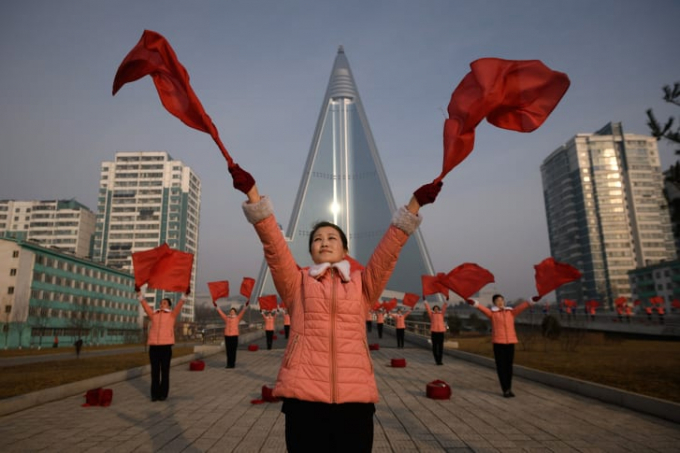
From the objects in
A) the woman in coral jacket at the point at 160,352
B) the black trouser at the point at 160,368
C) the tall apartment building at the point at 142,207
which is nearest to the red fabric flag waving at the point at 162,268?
the woman in coral jacket at the point at 160,352

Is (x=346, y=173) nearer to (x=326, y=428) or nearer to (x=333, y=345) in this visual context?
(x=333, y=345)

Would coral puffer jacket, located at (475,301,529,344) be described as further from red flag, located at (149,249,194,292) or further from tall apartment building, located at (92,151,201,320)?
tall apartment building, located at (92,151,201,320)

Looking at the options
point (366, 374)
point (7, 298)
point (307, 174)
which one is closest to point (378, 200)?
point (307, 174)

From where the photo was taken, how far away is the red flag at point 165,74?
3.05 meters

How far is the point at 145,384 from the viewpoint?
34.6ft

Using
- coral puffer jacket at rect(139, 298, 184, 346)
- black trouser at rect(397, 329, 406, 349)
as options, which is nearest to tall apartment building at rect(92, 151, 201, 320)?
black trouser at rect(397, 329, 406, 349)

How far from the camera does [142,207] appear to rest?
115 meters

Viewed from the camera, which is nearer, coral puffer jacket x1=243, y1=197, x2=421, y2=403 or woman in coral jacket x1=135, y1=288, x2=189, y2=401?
coral puffer jacket x1=243, y1=197, x2=421, y2=403

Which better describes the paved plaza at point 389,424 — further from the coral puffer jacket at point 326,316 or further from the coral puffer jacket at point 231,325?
the coral puffer jacket at point 231,325

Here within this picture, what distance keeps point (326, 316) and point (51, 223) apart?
130 meters

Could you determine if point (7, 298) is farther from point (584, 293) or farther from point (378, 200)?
point (584, 293)

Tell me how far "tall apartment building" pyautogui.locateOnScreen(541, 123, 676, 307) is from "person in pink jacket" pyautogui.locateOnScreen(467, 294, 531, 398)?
342 ft

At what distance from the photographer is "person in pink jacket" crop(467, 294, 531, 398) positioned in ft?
27.6

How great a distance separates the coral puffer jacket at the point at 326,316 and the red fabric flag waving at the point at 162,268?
21.8 feet
